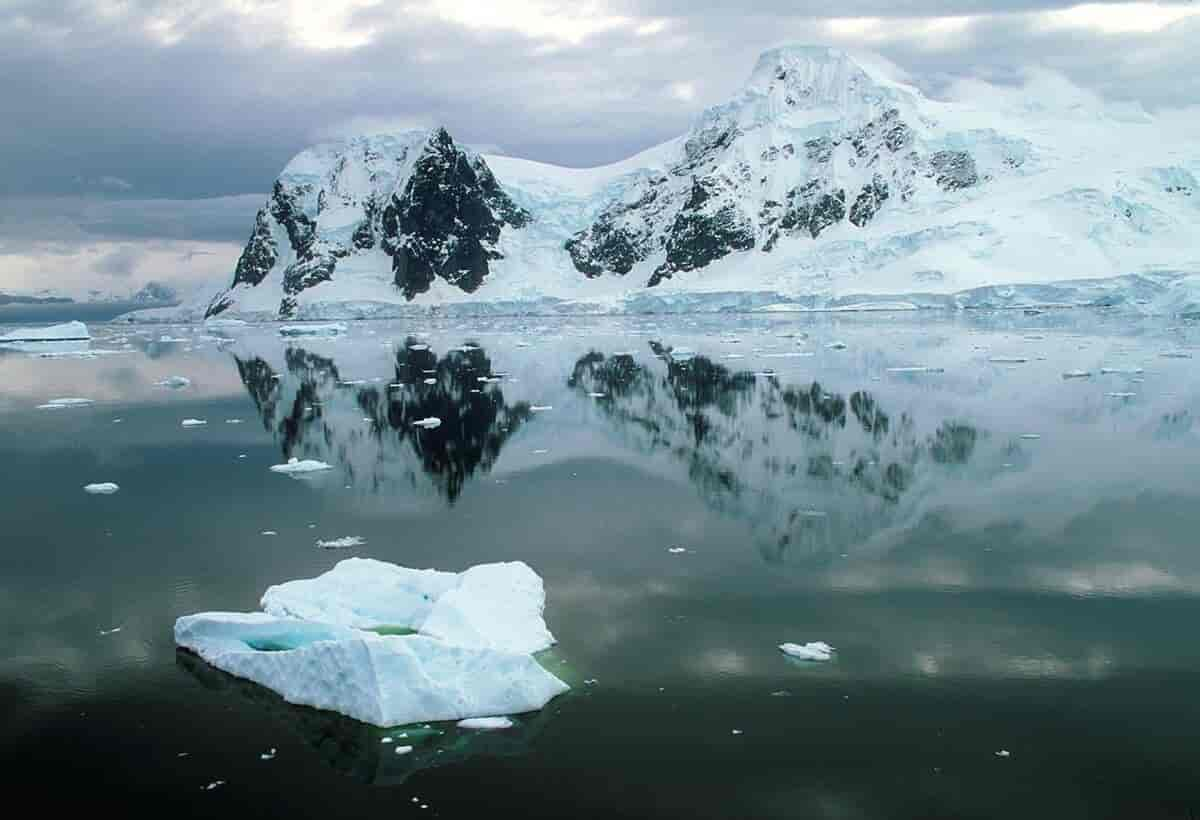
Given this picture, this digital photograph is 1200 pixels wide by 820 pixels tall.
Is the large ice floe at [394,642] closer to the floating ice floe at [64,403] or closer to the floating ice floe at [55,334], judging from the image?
the floating ice floe at [64,403]

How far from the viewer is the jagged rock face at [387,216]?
146 meters

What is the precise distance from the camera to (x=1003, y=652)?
8133 mm

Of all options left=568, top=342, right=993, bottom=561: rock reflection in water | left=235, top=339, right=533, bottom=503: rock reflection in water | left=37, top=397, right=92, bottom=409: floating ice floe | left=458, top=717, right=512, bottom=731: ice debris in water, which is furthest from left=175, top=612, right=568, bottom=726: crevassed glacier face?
left=37, top=397, right=92, bottom=409: floating ice floe

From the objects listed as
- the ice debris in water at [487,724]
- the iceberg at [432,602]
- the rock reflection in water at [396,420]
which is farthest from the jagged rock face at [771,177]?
the ice debris in water at [487,724]

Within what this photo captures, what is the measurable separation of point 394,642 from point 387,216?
150m

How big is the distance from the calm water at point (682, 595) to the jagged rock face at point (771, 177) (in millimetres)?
112306

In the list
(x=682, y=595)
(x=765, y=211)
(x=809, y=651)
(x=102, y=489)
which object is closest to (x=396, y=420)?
(x=102, y=489)

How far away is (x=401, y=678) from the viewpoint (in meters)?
7.35

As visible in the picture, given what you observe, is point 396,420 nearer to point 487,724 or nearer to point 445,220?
point 487,724

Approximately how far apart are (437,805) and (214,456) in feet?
46.1

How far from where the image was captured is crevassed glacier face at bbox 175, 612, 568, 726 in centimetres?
724

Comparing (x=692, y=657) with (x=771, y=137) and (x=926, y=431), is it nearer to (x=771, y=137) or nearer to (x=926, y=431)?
(x=926, y=431)

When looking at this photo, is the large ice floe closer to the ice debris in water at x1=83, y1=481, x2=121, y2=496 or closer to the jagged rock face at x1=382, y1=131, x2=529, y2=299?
the ice debris in water at x1=83, y1=481, x2=121, y2=496

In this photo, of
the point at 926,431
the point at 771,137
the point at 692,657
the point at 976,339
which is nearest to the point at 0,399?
the point at 926,431
